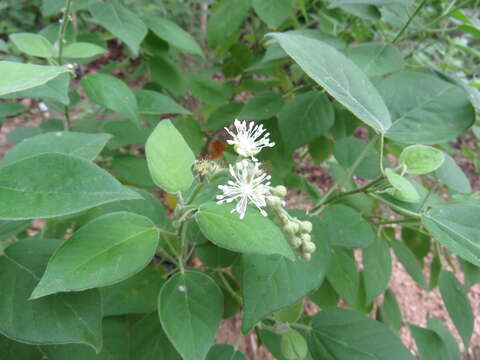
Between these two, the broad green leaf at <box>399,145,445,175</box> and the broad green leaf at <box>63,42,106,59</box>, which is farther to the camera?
the broad green leaf at <box>63,42,106,59</box>

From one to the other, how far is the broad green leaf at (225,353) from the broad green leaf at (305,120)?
651 mm

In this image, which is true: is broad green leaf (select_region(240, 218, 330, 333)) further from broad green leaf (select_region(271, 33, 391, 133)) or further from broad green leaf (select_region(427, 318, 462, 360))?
broad green leaf (select_region(427, 318, 462, 360))

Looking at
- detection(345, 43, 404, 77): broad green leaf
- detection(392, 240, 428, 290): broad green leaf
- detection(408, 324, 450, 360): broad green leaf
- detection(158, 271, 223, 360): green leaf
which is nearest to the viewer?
detection(158, 271, 223, 360): green leaf

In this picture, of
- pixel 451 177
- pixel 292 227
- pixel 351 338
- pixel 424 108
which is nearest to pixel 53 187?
pixel 292 227

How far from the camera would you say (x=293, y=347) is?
874 mm

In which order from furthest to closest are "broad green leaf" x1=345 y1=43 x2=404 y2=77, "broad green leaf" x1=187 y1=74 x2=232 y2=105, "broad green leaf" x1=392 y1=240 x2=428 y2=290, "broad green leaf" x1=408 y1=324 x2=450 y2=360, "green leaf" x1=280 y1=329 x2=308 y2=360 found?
1. "broad green leaf" x1=187 y1=74 x2=232 y2=105
2. "broad green leaf" x1=392 y1=240 x2=428 y2=290
3. "broad green leaf" x1=408 y1=324 x2=450 y2=360
4. "broad green leaf" x1=345 y1=43 x2=404 y2=77
5. "green leaf" x1=280 y1=329 x2=308 y2=360

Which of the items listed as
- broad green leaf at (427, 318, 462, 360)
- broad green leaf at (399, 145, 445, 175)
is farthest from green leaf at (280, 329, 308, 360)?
broad green leaf at (427, 318, 462, 360)

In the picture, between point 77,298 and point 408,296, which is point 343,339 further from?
point 408,296

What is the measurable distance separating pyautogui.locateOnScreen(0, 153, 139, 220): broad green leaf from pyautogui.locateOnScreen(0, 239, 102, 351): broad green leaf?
0.19 meters

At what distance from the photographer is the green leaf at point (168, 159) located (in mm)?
683

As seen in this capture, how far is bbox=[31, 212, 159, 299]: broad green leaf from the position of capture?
1.87 ft

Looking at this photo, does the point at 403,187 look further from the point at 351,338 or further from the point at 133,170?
the point at 133,170

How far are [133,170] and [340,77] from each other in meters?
0.77

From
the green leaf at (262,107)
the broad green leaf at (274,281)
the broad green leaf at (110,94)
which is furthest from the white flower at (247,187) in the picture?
the green leaf at (262,107)
